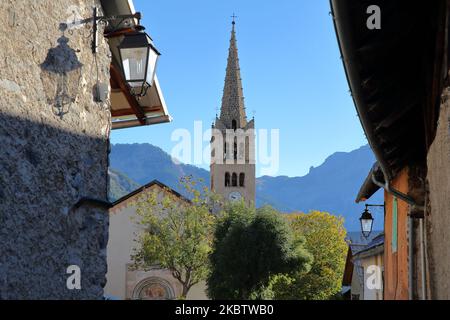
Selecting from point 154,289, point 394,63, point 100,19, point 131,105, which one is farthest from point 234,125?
point 394,63

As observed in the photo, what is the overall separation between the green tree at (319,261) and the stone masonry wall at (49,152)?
28257 mm

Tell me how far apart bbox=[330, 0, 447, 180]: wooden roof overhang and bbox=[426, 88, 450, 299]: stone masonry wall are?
0.29 metres

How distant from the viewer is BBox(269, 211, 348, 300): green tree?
127 feet

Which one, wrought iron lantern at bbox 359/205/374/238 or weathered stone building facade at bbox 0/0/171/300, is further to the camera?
wrought iron lantern at bbox 359/205/374/238

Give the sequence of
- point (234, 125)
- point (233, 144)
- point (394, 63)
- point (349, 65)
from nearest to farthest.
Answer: point (349, 65) → point (394, 63) → point (233, 144) → point (234, 125)

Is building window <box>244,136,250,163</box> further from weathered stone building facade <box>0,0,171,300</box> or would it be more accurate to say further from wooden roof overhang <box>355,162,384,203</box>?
weathered stone building facade <box>0,0,171,300</box>

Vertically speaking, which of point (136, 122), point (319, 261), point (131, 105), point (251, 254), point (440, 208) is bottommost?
point (440, 208)

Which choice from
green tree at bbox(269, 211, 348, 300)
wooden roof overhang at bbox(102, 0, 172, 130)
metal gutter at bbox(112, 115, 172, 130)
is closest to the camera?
wooden roof overhang at bbox(102, 0, 172, 130)

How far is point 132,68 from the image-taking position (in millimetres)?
6785

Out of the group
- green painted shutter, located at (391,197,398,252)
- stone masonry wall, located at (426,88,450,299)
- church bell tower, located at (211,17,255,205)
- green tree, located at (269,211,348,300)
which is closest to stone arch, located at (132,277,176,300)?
green tree, located at (269,211,348,300)

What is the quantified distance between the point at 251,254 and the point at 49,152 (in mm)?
27546

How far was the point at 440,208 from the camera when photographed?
5.44 meters

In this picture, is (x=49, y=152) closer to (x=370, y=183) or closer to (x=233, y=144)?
(x=370, y=183)
